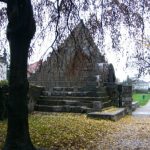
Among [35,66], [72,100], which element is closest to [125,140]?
[35,66]

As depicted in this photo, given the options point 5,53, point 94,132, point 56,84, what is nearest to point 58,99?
point 56,84

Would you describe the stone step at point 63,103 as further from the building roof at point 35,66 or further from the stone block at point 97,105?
the building roof at point 35,66

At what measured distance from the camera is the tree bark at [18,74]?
8695mm

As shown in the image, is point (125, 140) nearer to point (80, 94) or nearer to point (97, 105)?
point (97, 105)

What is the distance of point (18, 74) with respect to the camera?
28.6 ft

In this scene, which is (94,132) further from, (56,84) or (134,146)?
(56,84)

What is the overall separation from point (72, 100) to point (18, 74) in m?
13.4

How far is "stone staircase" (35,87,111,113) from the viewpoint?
A: 21000 millimetres

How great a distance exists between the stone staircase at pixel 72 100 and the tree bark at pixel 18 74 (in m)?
12.0

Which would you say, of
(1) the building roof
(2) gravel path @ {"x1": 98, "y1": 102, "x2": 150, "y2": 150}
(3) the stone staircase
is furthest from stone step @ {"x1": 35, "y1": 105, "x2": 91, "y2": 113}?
(1) the building roof

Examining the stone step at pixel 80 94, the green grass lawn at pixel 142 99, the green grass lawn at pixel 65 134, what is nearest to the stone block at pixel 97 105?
the stone step at pixel 80 94

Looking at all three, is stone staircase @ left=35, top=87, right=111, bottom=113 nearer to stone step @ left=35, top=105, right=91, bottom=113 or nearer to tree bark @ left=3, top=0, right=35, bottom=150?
stone step @ left=35, top=105, right=91, bottom=113

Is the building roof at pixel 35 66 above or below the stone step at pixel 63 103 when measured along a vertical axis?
above

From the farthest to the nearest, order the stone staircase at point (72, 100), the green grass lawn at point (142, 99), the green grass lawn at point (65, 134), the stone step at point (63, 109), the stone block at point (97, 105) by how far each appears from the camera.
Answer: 1. the green grass lawn at point (142, 99)
2. the stone staircase at point (72, 100)
3. the stone step at point (63, 109)
4. the stone block at point (97, 105)
5. the green grass lawn at point (65, 134)
